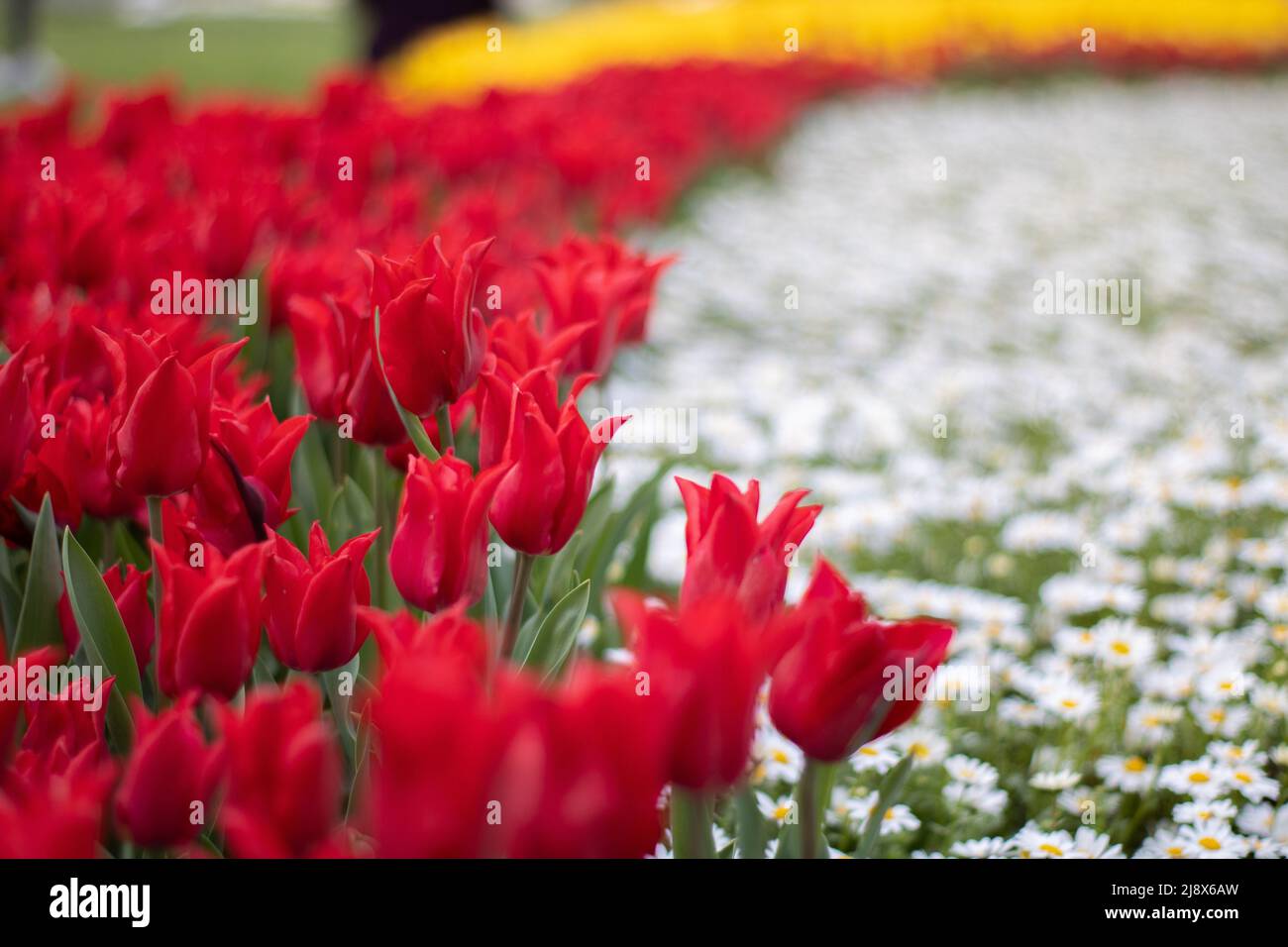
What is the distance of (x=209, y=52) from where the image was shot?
1934cm

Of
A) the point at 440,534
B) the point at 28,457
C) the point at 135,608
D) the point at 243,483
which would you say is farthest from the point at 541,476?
the point at 28,457

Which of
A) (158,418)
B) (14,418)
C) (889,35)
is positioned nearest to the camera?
(158,418)

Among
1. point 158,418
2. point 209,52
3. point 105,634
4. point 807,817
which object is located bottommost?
point 807,817

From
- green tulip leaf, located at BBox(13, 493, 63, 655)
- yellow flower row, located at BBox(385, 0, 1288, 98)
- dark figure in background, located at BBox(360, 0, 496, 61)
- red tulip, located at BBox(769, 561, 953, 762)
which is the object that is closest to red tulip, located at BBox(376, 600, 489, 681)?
red tulip, located at BBox(769, 561, 953, 762)

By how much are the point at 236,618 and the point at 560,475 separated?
296 millimetres

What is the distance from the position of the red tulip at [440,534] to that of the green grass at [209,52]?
12.0 m

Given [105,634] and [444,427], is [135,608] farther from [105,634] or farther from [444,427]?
[444,427]

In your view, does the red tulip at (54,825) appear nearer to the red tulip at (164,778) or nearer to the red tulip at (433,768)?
the red tulip at (164,778)

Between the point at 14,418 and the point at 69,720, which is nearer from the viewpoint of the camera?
the point at 69,720

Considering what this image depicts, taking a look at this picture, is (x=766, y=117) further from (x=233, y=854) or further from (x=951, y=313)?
(x=233, y=854)

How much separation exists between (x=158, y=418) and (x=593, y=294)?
2.03 ft

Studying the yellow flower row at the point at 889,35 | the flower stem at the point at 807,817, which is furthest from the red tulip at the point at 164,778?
the yellow flower row at the point at 889,35

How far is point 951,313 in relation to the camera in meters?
4.66
